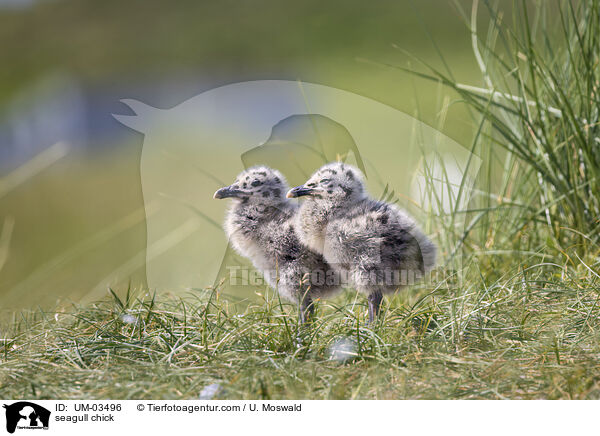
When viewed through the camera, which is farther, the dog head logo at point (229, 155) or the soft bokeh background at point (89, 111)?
the soft bokeh background at point (89, 111)

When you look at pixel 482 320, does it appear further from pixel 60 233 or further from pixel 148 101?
pixel 60 233

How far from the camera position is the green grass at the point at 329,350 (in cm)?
173

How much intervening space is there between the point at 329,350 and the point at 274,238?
0.44 metres

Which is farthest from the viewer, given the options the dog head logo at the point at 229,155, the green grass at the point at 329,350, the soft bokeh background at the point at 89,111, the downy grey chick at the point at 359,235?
the soft bokeh background at the point at 89,111

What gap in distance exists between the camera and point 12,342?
7.27 feet

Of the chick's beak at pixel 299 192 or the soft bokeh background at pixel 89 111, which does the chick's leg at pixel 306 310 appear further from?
the soft bokeh background at pixel 89 111

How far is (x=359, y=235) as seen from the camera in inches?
78.7

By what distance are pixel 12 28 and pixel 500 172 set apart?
2629 millimetres

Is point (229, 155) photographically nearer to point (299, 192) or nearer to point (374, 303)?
point (299, 192)
